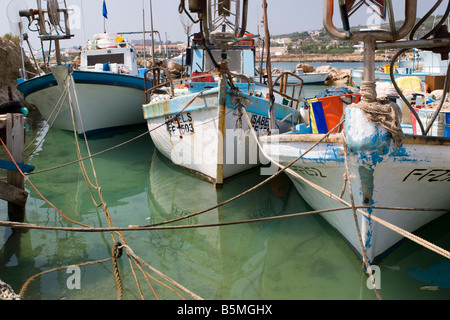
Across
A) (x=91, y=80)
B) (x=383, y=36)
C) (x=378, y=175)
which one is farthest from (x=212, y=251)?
(x=91, y=80)

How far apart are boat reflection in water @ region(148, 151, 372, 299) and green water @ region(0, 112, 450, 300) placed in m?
0.01

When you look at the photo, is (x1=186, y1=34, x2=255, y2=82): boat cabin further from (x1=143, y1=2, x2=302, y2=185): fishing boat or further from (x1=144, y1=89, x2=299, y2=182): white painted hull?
(x1=144, y1=89, x2=299, y2=182): white painted hull

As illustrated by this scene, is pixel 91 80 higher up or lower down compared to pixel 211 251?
higher up

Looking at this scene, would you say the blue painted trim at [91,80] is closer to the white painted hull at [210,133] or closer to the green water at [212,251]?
the white painted hull at [210,133]

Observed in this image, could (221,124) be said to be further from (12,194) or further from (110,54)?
(110,54)

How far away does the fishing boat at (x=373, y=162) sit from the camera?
11.4 feet

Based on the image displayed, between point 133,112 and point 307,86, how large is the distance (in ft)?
73.5

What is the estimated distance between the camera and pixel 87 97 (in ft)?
34.3

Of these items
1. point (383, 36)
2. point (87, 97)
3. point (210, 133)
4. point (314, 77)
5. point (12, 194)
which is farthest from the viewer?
point (314, 77)

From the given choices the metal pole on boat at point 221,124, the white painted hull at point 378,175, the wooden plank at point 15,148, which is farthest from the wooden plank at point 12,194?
the white painted hull at point 378,175

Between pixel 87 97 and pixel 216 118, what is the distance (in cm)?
574

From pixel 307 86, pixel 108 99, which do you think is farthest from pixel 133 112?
pixel 307 86

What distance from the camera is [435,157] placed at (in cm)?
365
